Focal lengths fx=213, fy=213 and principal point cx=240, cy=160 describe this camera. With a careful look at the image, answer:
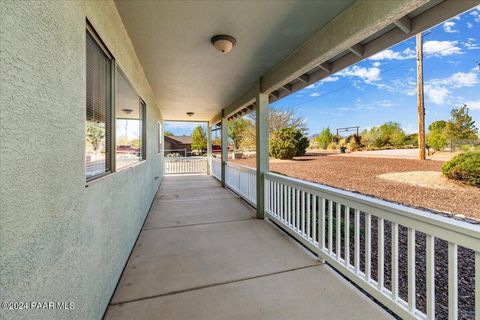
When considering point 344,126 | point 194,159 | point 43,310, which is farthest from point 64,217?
point 344,126

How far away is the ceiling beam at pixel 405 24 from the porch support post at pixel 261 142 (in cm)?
236

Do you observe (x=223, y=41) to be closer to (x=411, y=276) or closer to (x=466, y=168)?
(x=411, y=276)

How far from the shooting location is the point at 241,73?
12.7 feet

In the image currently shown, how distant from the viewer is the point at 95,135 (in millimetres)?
1750

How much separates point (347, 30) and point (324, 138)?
51.5 feet

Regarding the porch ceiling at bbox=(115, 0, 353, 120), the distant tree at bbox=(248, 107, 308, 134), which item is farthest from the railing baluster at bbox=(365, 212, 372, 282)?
the distant tree at bbox=(248, 107, 308, 134)

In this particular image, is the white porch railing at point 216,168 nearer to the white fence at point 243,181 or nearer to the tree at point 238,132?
the white fence at point 243,181

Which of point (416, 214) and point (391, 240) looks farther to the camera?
point (391, 240)

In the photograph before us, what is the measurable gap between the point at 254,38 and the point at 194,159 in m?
9.61

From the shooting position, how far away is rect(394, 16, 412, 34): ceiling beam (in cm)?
197

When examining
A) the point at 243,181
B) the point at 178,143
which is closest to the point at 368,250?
the point at 243,181

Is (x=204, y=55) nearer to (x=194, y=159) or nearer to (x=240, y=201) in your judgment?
(x=240, y=201)

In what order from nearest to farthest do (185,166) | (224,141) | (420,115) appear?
(420,115) → (224,141) → (185,166)

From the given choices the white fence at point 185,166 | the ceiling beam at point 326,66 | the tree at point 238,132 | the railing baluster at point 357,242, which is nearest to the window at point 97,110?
the railing baluster at point 357,242
